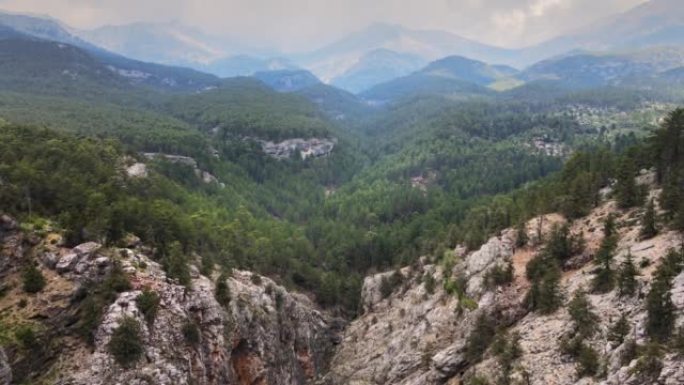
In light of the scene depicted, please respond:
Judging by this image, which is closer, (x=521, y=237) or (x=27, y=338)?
(x=27, y=338)

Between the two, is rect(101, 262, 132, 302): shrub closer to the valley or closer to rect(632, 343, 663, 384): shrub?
the valley

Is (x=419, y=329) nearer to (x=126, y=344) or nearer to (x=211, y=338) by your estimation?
(x=211, y=338)

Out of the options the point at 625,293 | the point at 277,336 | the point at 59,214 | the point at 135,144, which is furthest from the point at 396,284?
the point at 135,144

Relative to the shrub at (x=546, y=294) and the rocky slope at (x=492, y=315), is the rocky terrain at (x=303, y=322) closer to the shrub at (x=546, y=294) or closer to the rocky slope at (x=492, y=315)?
the rocky slope at (x=492, y=315)

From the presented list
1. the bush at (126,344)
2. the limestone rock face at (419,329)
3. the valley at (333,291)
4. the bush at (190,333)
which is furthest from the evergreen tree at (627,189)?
the bush at (126,344)

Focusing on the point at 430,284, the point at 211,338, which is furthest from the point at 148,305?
the point at 430,284

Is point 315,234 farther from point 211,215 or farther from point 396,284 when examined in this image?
point 396,284
